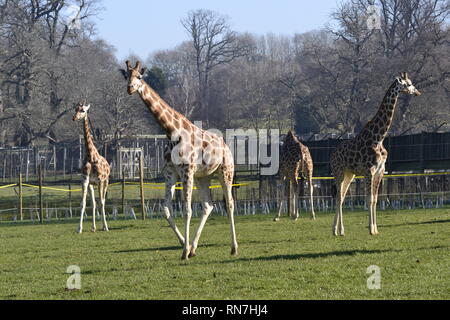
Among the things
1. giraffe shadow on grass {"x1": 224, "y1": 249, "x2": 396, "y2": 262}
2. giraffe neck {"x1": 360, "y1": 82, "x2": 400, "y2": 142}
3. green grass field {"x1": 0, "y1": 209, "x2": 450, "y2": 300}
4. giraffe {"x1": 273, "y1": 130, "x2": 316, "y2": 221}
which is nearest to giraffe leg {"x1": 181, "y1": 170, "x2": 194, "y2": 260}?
green grass field {"x1": 0, "y1": 209, "x2": 450, "y2": 300}

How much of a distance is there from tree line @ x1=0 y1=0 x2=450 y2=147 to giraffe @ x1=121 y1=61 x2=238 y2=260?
108ft

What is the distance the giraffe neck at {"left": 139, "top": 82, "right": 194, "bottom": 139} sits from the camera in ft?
48.6

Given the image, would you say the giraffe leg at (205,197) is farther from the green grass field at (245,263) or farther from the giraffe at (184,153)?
the green grass field at (245,263)

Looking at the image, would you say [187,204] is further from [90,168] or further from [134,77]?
[90,168]

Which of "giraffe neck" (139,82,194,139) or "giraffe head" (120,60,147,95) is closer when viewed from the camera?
"giraffe head" (120,60,147,95)

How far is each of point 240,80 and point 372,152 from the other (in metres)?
69.0

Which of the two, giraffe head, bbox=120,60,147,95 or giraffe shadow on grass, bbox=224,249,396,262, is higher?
giraffe head, bbox=120,60,147,95

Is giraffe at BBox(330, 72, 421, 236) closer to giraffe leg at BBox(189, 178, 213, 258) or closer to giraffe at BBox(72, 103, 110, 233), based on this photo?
giraffe leg at BBox(189, 178, 213, 258)

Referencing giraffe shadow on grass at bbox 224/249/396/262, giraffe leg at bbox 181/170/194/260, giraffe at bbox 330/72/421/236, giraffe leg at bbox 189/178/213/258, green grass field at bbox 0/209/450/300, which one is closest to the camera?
green grass field at bbox 0/209/450/300

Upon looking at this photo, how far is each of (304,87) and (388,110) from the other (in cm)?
5360

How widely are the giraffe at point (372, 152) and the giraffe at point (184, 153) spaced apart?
14.1 feet

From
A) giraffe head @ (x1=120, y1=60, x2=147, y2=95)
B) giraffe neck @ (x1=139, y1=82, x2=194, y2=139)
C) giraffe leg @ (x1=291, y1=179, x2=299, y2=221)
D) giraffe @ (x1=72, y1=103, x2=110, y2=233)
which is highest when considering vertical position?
giraffe head @ (x1=120, y1=60, x2=147, y2=95)

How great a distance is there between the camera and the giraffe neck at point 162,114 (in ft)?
48.6

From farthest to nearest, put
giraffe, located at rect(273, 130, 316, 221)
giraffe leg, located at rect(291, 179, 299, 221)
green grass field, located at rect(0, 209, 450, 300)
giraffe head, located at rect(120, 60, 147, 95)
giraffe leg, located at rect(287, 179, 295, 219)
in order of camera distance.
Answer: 1. giraffe, located at rect(273, 130, 316, 221)
2. giraffe leg, located at rect(287, 179, 295, 219)
3. giraffe leg, located at rect(291, 179, 299, 221)
4. giraffe head, located at rect(120, 60, 147, 95)
5. green grass field, located at rect(0, 209, 450, 300)
